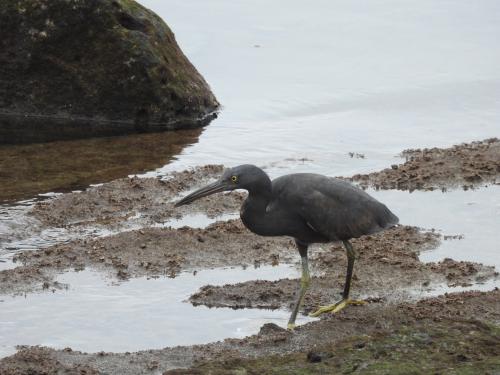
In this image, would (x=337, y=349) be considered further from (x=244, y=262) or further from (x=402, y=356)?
(x=244, y=262)

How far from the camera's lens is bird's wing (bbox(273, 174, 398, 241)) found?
883 cm

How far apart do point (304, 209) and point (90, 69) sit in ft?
24.5

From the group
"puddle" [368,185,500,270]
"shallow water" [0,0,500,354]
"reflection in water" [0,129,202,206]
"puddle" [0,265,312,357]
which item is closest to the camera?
"puddle" [0,265,312,357]

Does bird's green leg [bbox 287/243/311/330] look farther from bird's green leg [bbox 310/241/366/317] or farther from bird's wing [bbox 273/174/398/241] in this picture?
bird's wing [bbox 273/174/398/241]

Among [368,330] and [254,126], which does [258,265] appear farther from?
[254,126]

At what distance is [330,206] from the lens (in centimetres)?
887

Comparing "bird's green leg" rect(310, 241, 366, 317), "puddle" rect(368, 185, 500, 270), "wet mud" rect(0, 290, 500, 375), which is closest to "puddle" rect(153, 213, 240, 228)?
"puddle" rect(368, 185, 500, 270)

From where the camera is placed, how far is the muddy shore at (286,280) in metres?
7.41

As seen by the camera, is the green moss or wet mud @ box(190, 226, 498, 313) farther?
wet mud @ box(190, 226, 498, 313)

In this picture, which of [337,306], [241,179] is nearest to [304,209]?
[241,179]

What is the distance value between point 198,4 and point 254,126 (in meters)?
7.56

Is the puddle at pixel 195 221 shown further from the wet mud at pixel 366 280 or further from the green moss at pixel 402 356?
the green moss at pixel 402 356

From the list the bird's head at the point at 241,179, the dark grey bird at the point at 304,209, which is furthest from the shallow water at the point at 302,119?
the bird's head at the point at 241,179

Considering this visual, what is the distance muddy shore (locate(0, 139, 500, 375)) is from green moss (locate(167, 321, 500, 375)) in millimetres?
10
